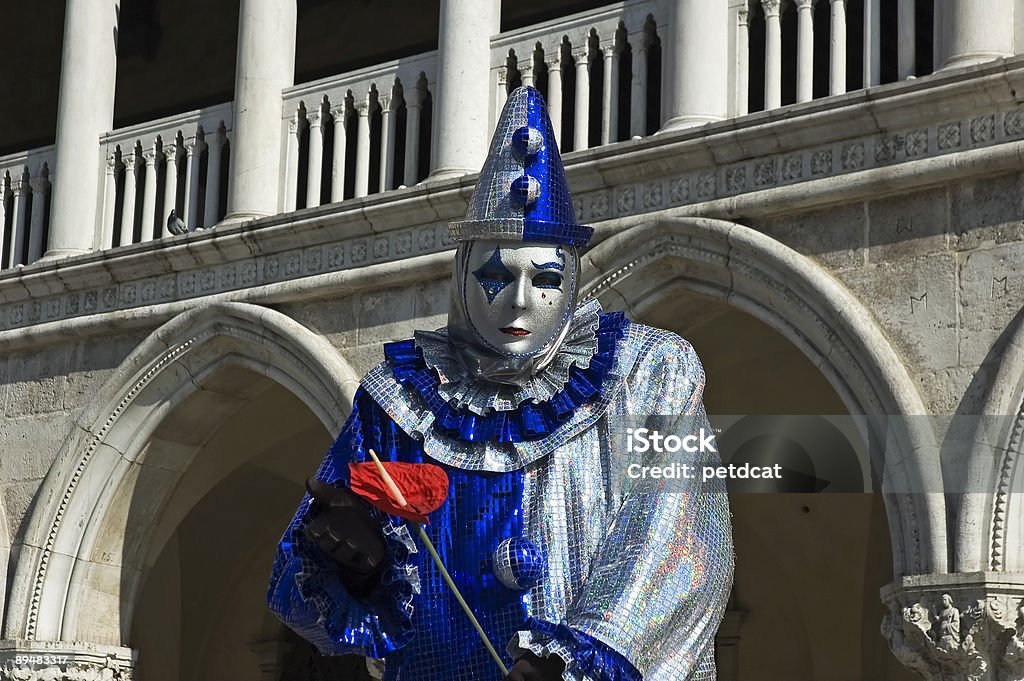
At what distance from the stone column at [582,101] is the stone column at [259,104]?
1.51 metres

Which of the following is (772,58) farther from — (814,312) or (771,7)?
(814,312)

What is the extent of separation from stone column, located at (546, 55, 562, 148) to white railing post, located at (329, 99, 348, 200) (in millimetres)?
1046

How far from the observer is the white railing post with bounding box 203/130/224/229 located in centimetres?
933

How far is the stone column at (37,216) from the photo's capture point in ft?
32.9

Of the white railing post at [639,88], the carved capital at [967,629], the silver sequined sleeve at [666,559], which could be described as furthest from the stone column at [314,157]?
the silver sequined sleeve at [666,559]

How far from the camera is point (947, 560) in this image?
22.3 feet

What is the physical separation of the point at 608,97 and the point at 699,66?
50 cm

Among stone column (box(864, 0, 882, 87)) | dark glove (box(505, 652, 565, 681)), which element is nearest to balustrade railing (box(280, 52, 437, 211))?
stone column (box(864, 0, 882, 87))

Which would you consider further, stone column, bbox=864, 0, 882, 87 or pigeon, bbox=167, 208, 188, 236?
pigeon, bbox=167, 208, 188, 236

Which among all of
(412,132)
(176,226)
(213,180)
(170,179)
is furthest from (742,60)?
(170,179)

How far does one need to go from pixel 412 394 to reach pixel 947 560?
11.2ft

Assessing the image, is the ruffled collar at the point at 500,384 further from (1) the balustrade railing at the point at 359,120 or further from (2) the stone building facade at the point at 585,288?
(1) the balustrade railing at the point at 359,120

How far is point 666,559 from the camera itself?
3576 millimetres

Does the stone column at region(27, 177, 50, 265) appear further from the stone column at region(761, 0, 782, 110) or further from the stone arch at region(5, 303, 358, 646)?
the stone column at region(761, 0, 782, 110)
